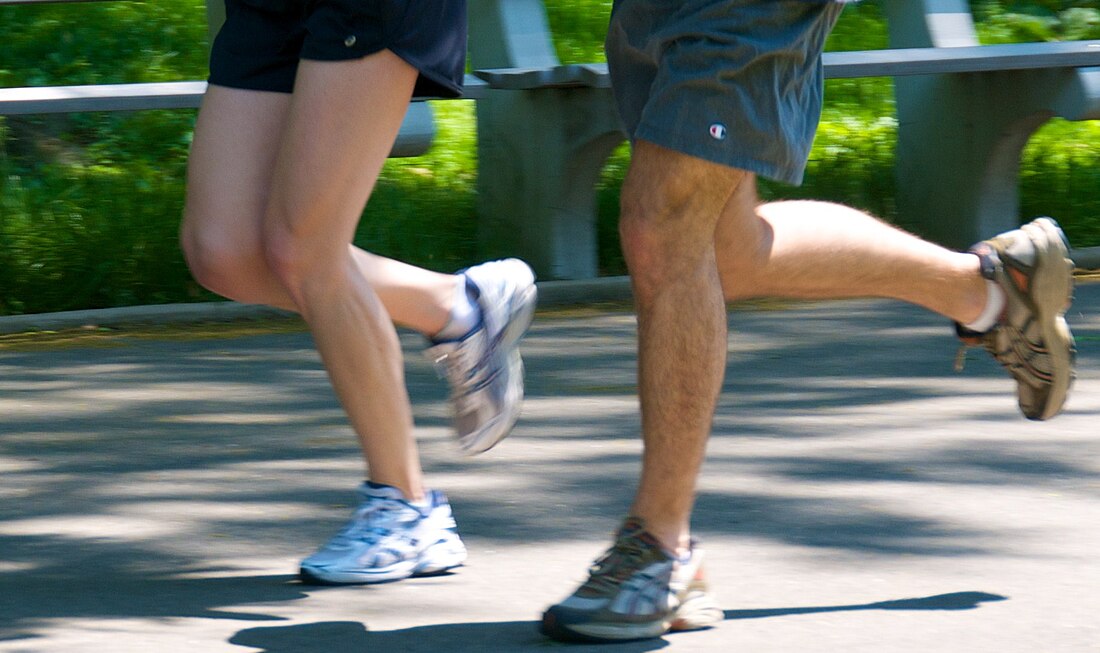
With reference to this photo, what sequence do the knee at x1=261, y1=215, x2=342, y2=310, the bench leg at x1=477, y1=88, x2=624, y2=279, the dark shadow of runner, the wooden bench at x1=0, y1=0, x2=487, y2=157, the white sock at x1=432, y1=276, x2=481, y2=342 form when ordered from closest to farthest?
the dark shadow of runner, the knee at x1=261, y1=215, x2=342, y2=310, the white sock at x1=432, y1=276, x2=481, y2=342, the wooden bench at x1=0, y1=0, x2=487, y2=157, the bench leg at x1=477, y1=88, x2=624, y2=279

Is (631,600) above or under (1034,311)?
under

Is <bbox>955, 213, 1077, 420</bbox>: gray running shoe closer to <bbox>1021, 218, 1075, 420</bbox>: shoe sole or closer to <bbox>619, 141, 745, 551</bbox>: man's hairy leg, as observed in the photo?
<bbox>1021, 218, 1075, 420</bbox>: shoe sole


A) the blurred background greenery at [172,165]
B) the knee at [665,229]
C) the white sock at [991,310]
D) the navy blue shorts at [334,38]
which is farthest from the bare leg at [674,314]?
the blurred background greenery at [172,165]

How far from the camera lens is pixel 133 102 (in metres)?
5.88

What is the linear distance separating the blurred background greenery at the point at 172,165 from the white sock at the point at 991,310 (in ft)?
10.0

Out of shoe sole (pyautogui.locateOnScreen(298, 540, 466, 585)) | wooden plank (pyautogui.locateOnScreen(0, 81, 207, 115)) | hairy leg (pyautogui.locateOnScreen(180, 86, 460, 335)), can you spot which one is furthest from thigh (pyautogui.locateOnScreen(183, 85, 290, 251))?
wooden plank (pyautogui.locateOnScreen(0, 81, 207, 115))

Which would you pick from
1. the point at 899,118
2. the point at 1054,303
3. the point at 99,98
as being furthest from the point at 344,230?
the point at 899,118

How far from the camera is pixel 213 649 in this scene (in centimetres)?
287

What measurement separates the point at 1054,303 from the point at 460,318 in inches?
46.0

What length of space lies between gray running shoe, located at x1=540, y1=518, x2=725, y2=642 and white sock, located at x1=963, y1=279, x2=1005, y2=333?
3.33 feet

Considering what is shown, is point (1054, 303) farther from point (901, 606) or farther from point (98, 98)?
point (98, 98)

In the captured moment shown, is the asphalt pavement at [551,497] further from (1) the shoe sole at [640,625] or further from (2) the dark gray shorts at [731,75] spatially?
(2) the dark gray shorts at [731,75]

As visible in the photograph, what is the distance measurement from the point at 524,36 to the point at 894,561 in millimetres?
3620

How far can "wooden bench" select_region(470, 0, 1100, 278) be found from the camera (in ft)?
20.6
